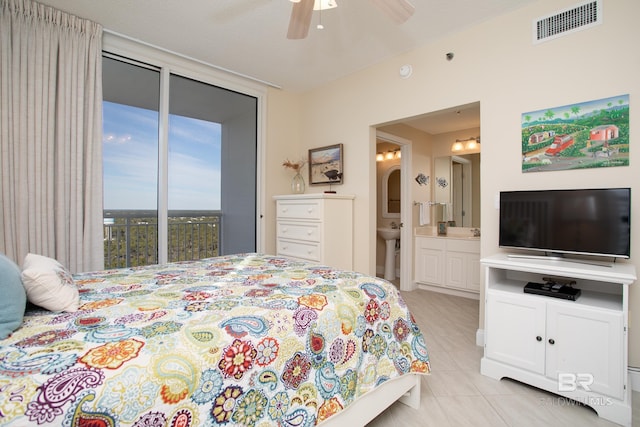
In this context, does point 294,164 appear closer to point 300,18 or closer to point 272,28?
point 272,28

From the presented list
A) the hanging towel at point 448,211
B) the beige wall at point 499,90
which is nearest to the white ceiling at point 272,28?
the beige wall at point 499,90

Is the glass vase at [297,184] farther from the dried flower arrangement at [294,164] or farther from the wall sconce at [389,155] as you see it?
the wall sconce at [389,155]

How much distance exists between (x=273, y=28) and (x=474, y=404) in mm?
3168

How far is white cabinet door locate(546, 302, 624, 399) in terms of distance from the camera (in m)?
1.66

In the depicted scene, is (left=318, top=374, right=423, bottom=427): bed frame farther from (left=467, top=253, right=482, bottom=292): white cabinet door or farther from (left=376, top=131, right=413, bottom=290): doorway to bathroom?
(left=376, top=131, right=413, bottom=290): doorway to bathroom

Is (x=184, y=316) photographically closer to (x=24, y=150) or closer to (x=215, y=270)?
(x=215, y=270)

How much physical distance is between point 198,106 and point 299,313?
10.2 ft

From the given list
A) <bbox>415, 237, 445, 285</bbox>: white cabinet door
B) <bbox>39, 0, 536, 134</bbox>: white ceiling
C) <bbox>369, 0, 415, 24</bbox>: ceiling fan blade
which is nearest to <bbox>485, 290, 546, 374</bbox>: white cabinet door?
<bbox>39, 0, 536, 134</bbox>: white ceiling

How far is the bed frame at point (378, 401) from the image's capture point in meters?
1.34

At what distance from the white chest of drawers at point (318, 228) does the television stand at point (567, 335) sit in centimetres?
159

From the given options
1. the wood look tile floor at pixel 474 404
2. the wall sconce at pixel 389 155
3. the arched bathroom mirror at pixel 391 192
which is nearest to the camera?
the wood look tile floor at pixel 474 404

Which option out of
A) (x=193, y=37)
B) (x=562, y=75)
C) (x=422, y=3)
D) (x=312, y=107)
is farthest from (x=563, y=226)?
(x=193, y=37)

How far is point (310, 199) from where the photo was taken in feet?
11.1

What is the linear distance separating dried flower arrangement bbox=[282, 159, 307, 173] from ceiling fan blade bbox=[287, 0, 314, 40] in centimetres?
202
